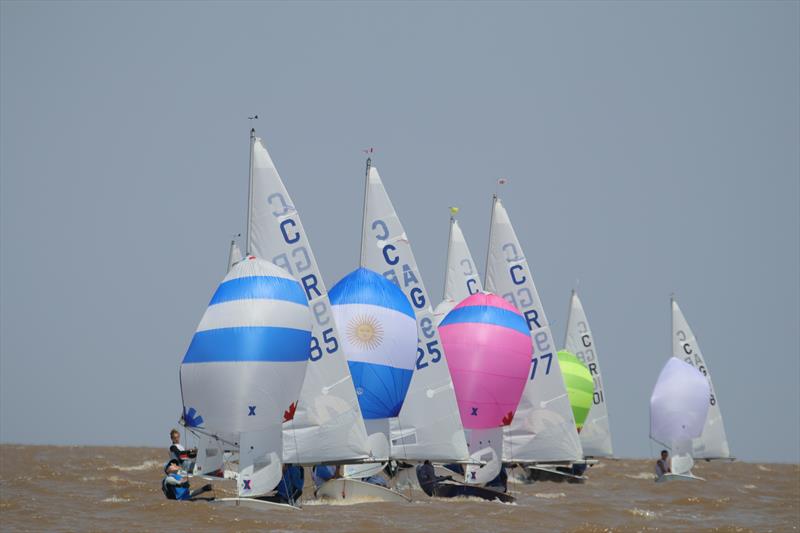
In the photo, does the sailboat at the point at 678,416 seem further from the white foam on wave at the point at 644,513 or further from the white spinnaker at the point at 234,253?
the white spinnaker at the point at 234,253

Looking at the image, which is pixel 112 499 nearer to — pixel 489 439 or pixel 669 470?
pixel 489 439

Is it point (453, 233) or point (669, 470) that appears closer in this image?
point (453, 233)

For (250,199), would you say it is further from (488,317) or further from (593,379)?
(593,379)

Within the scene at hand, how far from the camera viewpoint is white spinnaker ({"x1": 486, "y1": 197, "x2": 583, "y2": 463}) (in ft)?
126

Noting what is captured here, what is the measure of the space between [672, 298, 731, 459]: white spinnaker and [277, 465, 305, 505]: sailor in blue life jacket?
95.1ft

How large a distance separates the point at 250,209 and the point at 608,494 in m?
17.8

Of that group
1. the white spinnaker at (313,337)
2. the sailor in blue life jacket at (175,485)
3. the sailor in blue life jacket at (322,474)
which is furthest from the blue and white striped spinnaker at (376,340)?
the sailor in blue life jacket at (175,485)

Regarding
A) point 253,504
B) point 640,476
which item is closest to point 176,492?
point 253,504

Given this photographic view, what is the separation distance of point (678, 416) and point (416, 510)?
1964cm

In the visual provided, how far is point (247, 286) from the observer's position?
2703 cm

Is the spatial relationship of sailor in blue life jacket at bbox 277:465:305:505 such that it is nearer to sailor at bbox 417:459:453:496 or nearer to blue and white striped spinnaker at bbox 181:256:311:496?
blue and white striped spinnaker at bbox 181:256:311:496

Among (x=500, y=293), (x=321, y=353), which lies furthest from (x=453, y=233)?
(x=321, y=353)

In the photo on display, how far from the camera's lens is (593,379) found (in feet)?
175

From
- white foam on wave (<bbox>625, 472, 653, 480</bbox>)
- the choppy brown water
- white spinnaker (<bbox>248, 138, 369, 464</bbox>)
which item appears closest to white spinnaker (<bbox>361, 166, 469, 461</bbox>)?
the choppy brown water
